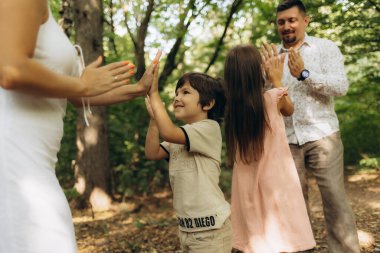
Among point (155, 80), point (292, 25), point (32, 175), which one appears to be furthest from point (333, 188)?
point (32, 175)

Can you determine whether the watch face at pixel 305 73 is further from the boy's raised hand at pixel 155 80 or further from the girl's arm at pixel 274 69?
the boy's raised hand at pixel 155 80

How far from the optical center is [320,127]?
3803mm

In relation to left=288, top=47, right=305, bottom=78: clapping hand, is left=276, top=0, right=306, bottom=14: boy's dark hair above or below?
above

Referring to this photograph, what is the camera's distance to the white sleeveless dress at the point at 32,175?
5.11ft

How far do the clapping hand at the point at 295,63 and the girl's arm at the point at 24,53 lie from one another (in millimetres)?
2365

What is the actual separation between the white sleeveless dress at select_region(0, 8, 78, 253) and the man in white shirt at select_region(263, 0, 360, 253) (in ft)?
8.23

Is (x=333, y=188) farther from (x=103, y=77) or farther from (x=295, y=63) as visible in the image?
(x=103, y=77)

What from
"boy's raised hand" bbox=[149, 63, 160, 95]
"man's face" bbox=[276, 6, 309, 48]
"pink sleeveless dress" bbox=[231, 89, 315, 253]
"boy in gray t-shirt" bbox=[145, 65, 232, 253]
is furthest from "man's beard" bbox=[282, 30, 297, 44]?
"boy's raised hand" bbox=[149, 63, 160, 95]

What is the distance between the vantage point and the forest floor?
518cm

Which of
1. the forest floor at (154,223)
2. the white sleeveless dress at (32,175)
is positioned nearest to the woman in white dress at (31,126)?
Result: the white sleeveless dress at (32,175)

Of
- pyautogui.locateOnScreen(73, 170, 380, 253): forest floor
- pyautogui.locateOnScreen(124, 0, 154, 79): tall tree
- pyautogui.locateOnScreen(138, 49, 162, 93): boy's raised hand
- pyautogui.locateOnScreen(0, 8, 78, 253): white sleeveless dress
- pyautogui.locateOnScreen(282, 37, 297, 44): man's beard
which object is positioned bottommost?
pyautogui.locateOnScreen(73, 170, 380, 253): forest floor

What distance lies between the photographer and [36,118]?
164 centimetres

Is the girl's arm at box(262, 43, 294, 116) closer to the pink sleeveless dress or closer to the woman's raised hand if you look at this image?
the pink sleeveless dress

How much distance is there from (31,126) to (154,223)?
5.18 meters
